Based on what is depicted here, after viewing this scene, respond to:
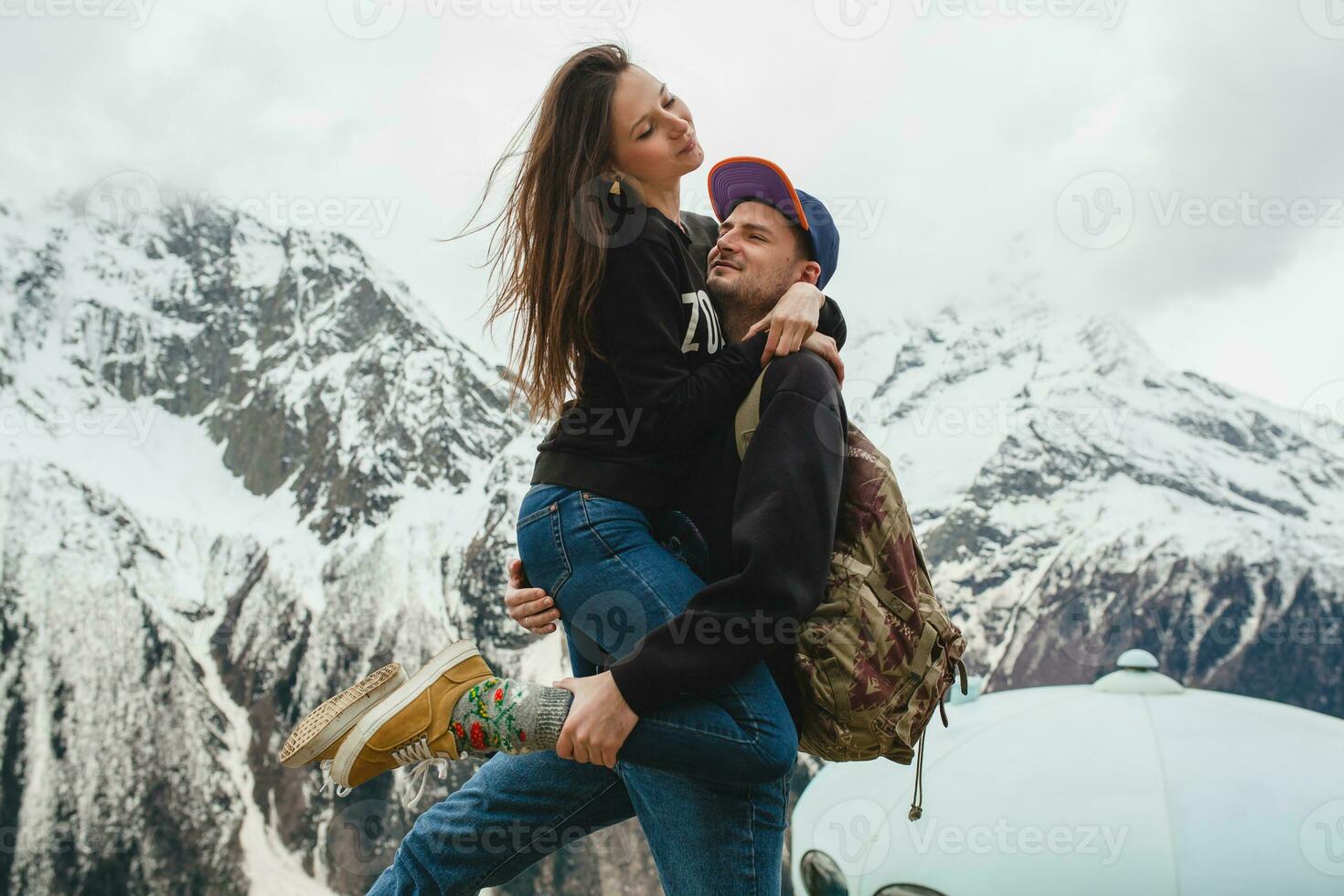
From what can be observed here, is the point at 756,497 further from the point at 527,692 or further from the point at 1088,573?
the point at 1088,573

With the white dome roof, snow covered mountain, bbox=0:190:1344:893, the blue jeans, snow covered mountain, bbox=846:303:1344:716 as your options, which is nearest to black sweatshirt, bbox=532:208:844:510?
the blue jeans

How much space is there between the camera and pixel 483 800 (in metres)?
3.22

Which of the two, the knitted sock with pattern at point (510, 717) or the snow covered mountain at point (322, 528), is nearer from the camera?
the knitted sock with pattern at point (510, 717)

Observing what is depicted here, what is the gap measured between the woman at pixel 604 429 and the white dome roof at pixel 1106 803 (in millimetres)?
9285

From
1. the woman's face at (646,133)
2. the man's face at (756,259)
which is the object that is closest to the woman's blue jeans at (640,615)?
the man's face at (756,259)

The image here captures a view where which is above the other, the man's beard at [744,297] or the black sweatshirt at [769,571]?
the man's beard at [744,297]

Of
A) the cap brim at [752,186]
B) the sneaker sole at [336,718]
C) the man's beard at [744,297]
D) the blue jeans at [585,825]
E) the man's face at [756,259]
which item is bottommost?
the blue jeans at [585,825]

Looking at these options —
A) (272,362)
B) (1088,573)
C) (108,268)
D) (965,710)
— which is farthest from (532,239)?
(108,268)

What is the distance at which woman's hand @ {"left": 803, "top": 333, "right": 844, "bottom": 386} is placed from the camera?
10.1 feet

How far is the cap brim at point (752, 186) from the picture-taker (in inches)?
133

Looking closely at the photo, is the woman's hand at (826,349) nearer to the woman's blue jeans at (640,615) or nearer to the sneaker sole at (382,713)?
the woman's blue jeans at (640,615)

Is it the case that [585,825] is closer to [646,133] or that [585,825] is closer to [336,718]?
[336,718]

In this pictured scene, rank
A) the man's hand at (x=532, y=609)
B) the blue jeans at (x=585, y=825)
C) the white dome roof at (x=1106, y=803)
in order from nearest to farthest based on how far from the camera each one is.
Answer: the blue jeans at (x=585, y=825) < the man's hand at (x=532, y=609) < the white dome roof at (x=1106, y=803)

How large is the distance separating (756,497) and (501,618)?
356ft
